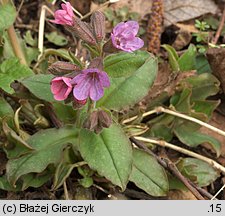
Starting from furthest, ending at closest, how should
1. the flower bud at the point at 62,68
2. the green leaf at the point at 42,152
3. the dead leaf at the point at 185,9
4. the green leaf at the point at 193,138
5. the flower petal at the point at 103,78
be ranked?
1. the dead leaf at the point at 185,9
2. the green leaf at the point at 193,138
3. the green leaf at the point at 42,152
4. the flower bud at the point at 62,68
5. the flower petal at the point at 103,78

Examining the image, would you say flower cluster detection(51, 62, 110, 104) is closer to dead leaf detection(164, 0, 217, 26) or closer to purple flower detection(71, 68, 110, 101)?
purple flower detection(71, 68, 110, 101)

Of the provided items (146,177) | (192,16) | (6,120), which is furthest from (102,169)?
(192,16)

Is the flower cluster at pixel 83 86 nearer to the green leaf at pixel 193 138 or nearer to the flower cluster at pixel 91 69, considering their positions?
the flower cluster at pixel 91 69

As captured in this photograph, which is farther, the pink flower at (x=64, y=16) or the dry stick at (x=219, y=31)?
the dry stick at (x=219, y=31)

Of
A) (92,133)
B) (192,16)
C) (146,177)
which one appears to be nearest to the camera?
(92,133)

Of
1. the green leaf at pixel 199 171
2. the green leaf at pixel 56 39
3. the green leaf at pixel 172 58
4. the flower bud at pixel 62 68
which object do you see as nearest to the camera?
the flower bud at pixel 62 68

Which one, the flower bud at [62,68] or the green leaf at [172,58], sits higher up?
the flower bud at [62,68]

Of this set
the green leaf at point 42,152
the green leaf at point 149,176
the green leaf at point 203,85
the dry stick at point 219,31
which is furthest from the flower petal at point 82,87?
the dry stick at point 219,31

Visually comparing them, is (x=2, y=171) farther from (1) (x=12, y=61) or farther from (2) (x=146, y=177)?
(2) (x=146, y=177)

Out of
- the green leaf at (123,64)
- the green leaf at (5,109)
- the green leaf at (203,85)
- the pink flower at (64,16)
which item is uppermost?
the pink flower at (64,16)
